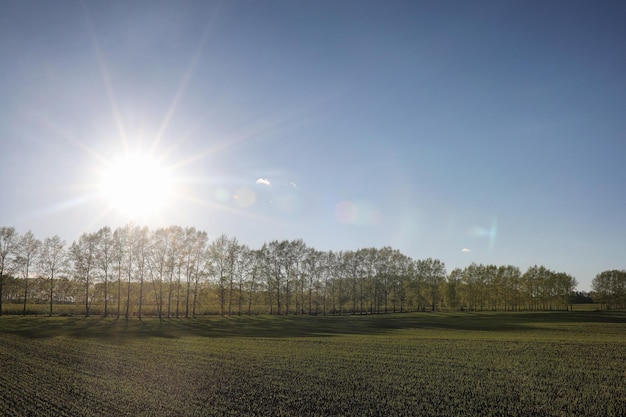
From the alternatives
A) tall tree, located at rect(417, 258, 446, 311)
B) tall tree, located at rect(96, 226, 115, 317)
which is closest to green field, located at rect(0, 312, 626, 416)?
tall tree, located at rect(96, 226, 115, 317)

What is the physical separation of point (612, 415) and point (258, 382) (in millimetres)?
15474

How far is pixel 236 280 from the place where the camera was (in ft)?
262

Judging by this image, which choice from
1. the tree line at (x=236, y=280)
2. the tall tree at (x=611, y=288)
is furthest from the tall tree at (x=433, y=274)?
the tall tree at (x=611, y=288)

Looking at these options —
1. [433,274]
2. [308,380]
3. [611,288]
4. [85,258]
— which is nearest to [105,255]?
[85,258]

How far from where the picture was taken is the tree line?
68.0 m

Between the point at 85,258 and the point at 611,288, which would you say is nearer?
the point at 85,258

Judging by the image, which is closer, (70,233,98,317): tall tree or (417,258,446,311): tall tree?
(70,233,98,317): tall tree

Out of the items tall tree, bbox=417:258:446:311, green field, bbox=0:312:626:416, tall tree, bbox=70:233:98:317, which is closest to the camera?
green field, bbox=0:312:626:416

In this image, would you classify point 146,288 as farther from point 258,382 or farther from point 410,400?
point 410,400

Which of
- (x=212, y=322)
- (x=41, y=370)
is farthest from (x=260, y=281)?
(x=41, y=370)

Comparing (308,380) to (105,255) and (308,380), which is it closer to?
(308,380)

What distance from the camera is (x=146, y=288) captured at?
76562 millimetres

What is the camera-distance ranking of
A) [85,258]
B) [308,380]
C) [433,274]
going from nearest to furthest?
[308,380] < [85,258] < [433,274]

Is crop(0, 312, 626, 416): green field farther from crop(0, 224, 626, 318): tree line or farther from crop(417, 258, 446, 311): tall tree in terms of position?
crop(417, 258, 446, 311): tall tree
